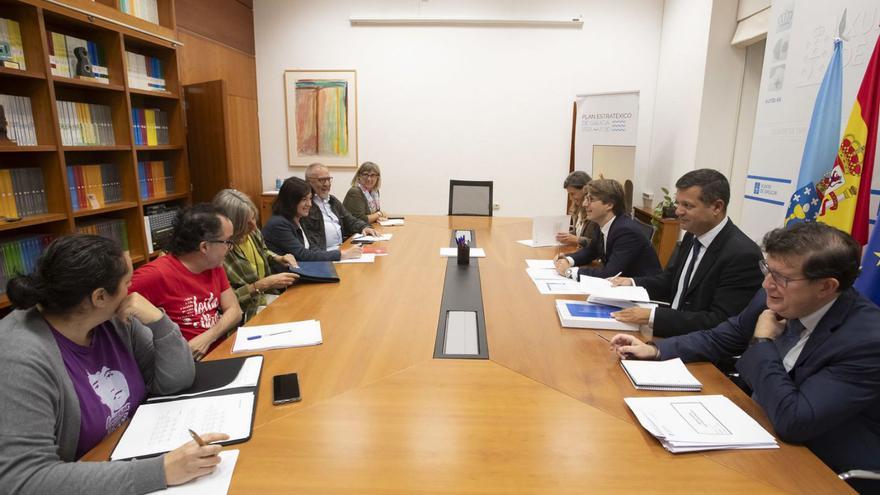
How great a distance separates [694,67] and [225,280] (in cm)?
446

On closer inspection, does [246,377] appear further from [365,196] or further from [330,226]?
[365,196]

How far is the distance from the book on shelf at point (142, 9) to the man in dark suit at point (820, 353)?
14.8ft

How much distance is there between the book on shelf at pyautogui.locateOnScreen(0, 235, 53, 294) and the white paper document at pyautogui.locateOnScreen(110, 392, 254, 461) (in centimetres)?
215

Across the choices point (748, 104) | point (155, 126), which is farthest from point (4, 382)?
point (748, 104)

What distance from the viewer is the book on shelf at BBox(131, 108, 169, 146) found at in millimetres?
3923

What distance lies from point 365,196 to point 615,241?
2.50 meters

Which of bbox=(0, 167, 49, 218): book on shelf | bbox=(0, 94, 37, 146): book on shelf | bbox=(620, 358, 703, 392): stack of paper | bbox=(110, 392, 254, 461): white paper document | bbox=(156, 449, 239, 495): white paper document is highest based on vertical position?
bbox=(0, 94, 37, 146): book on shelf

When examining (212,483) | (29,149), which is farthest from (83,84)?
(212,483)

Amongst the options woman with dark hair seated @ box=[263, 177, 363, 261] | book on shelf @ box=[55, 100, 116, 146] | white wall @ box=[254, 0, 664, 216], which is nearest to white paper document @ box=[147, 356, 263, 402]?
woman with dark hair seated @ box=[263, 177, 363, 261]

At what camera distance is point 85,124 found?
339 centimetres

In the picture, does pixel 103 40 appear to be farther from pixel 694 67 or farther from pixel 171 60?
pixel 694 67

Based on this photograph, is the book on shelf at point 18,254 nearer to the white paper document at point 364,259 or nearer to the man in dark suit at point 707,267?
the white paper document at point 364,259

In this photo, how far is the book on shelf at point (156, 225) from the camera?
156 inches

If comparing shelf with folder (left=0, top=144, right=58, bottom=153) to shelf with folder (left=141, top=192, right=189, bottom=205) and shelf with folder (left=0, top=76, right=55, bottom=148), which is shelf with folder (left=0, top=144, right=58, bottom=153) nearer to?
shelf with folder (left=0, top=76, right=55, bottom=148)
